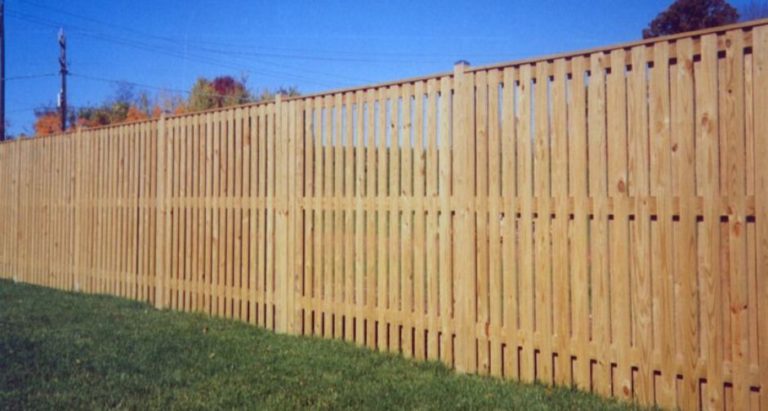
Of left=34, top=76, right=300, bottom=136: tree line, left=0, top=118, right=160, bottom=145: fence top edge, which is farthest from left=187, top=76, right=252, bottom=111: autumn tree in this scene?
left=0, top=118, right=160, bottom=145: fence top edge

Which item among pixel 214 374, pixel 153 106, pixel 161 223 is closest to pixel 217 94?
pixel 153 106

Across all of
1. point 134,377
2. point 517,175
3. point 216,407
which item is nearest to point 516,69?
point 517,175

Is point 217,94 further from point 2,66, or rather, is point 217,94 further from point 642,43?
point 642,43

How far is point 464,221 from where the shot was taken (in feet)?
16.5

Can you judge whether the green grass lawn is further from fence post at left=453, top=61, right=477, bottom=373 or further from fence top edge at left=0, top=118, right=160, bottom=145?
fence top edge at left=0, top=118, right=160, bottom=145

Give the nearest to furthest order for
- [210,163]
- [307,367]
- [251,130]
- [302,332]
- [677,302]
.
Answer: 1. [677,302]
2. [307,367]
3. [302,332]
4. [251,130]
5. [210,163]

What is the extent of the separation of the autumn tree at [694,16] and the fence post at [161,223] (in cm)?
2013

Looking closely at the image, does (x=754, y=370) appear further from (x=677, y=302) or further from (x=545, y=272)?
(x=545, y=272)

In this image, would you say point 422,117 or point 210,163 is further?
point 210,163

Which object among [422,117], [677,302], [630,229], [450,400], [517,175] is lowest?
[450,400]

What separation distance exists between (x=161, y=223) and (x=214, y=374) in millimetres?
3744

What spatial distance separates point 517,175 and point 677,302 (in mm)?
1436

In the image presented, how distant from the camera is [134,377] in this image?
15.6 ft

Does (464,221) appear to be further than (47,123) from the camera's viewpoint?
No
